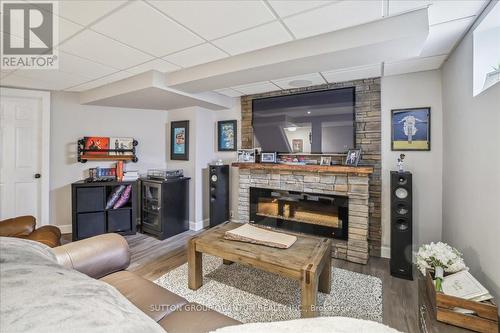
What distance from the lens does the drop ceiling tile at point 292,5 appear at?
149 centimetres

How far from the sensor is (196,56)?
7.50ft

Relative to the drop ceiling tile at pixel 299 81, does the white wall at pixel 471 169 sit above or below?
below

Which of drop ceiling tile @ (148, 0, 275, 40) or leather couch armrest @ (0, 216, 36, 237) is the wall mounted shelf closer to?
leather couch armrest @ (0, 216, 36, 237)

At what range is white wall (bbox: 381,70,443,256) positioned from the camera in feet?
8.39

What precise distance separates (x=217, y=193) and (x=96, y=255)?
86.9 inches

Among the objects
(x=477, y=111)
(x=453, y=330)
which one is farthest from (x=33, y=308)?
(x=477, y=111)

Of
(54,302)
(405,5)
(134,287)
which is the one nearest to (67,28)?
(134,287)

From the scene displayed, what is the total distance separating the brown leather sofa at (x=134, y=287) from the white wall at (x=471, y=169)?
1.74m

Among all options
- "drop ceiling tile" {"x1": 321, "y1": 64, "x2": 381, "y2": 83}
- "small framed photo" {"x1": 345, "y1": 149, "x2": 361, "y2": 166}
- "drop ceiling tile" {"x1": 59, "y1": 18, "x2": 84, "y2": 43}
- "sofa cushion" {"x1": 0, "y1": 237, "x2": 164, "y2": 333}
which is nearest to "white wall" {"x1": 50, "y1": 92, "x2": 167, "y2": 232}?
"drop ceiling tile" {"x1": 59, "y1": 18, "x2": 84, "y2": 43}

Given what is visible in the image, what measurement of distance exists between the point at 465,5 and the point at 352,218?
2101mm

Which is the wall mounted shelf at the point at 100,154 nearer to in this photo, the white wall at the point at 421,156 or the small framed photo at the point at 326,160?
the small framed photo at the point at 326,160

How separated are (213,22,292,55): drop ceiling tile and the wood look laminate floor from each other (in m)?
2.38

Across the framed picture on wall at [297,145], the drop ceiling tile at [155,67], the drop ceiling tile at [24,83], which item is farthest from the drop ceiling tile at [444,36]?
the drop ceiling tile at [24,83]

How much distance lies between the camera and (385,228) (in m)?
2.83
